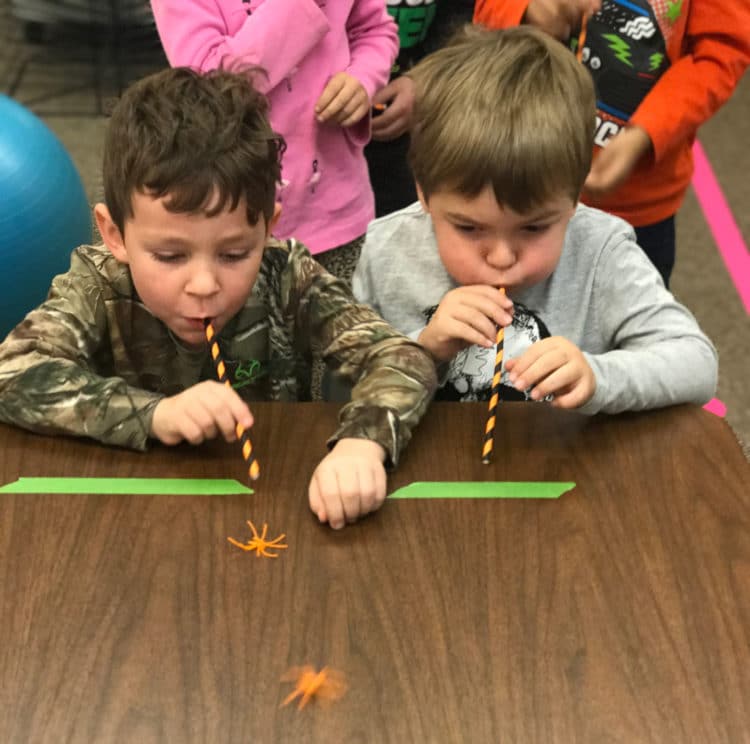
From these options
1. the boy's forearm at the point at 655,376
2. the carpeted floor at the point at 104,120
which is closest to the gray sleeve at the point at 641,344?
the boy's forearm at the point at 655,376

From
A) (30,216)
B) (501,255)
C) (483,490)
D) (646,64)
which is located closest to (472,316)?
(501,255)

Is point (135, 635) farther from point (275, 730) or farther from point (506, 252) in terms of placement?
point (506, 252)

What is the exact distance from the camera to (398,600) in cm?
69

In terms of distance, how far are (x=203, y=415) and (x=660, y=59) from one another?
934mm

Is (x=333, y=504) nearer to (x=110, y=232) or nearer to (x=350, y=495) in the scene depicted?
Answer: (x=350, y=495)

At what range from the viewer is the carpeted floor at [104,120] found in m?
2.49

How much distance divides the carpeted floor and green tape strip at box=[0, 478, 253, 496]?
5.89 feet

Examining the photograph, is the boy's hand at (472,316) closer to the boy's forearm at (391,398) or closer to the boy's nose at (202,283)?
the boy's forearm at (391,398)

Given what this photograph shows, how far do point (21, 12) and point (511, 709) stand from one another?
3451 mm

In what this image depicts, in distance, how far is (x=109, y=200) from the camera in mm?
926

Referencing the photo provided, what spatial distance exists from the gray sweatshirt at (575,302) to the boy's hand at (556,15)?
1.02ft

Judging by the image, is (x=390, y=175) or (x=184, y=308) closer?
(x=184, y=308)

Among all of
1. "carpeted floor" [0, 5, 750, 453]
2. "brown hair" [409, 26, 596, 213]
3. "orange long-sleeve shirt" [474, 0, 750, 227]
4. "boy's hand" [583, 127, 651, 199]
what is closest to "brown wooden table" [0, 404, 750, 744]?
"brown hair" [409, 26, 596, 213]

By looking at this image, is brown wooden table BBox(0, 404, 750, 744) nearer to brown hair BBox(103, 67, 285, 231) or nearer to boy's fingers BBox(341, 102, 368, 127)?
brown hair BBox(103, 67, 285, 231)
